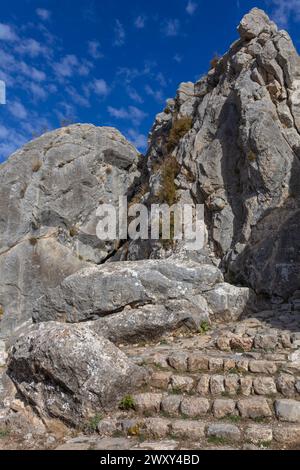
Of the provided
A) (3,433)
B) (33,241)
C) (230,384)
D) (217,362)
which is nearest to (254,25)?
(33,241)

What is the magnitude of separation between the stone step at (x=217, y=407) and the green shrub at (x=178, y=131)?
1636 cm

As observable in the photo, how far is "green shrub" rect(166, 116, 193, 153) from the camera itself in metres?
21.7

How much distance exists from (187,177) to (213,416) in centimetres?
1321

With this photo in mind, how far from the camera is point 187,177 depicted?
1872 centimetres

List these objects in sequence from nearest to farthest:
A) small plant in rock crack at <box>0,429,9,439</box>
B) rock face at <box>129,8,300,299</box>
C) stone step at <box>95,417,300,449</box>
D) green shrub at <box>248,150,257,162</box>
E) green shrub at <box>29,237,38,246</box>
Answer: stone step at <box>95,417,300,449</box>, small plant in rock crack at <box>0,429,9,439</box>, rock face at <box>129,8,300,299</box>, green shrub at <box>248,150,257,162</box>, green shrub at <box>29,237,38,246</box>

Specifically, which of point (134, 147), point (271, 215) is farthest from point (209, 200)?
point (134, 147)

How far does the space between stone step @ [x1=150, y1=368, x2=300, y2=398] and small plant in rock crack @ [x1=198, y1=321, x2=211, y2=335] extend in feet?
10.3

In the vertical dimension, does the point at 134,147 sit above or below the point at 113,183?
above

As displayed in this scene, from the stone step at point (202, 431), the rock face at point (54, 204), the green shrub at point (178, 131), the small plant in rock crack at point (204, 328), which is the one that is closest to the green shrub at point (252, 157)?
the green shrub at point (178, 131)

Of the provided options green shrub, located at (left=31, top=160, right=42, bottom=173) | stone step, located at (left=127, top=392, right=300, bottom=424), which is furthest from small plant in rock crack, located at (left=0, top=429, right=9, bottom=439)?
green shrub, located at (left=31, top=160, right=42, bottom=173)

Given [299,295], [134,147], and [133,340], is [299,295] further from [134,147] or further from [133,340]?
[134,147]

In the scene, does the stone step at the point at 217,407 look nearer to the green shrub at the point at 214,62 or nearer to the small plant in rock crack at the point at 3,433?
the small plant in rock crack at the point at 3,433

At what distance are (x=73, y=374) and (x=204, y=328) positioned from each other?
189 inches

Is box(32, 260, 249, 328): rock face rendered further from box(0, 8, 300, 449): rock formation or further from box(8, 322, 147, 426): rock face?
box(8, 322, 147, 426): rock face
